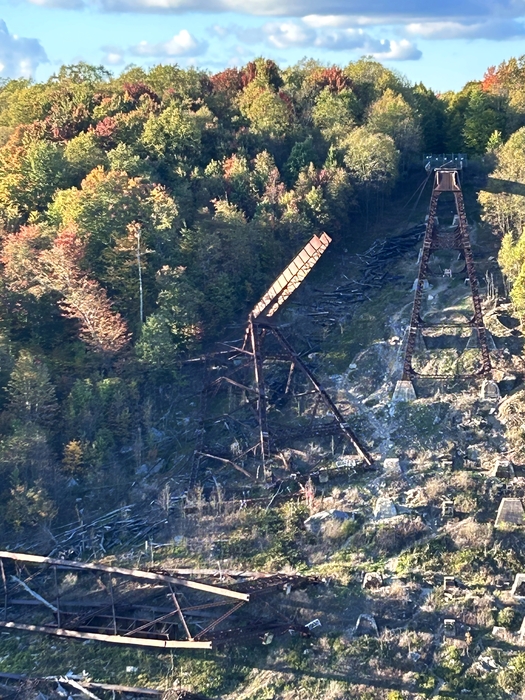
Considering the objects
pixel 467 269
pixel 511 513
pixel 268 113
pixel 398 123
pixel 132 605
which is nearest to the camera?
pixel 132 605

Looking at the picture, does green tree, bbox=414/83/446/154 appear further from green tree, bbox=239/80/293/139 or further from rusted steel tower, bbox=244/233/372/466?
rusted steel tower, bbox=244/233/372/466

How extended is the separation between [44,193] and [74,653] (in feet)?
71.8

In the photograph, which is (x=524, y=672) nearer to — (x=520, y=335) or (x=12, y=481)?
(x=520, y=335)

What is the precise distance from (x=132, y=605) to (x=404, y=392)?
11785 mm

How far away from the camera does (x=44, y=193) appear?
34.2 meters

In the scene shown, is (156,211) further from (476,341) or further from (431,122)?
(431,122)

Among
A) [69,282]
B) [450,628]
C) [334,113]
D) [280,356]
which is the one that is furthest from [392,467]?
[334,113]

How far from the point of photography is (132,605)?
814 inches

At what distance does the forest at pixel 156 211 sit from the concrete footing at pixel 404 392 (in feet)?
16.4

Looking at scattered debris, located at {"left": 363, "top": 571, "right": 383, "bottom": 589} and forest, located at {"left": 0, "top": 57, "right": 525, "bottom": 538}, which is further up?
forest, located at {"left": 0, "top": 57, "right": 525, "bottom": 538}

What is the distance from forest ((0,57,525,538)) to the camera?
2603 centimetres

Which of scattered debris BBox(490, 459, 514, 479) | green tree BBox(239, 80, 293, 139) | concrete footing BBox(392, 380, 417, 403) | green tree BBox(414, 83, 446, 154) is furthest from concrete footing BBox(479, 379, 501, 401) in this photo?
green tree BBox(414, 83, 446, 154)

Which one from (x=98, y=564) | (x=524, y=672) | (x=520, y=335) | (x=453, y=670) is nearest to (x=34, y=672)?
(x=98, y=564)

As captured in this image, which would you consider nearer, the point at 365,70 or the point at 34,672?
the point at 34,672
